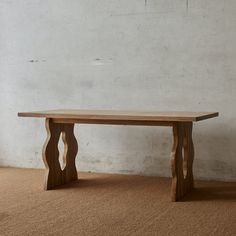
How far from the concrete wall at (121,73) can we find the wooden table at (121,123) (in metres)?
0.46

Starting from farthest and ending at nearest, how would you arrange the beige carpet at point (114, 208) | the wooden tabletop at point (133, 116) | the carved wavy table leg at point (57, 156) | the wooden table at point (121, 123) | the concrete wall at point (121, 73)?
the concrete wall at point (121, 73) → the carved wavy table leg at point (57, 156) → the wooden table at point (121, 123) → the wooden tabletop at point (133, 116) → the beige carpet at point (114, 208)

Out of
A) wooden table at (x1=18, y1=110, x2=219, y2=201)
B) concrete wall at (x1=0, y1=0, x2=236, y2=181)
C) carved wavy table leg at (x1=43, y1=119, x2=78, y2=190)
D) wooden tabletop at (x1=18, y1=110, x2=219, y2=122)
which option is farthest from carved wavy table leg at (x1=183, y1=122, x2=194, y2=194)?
carved wavy table leg at (x1=43, y1=119, x2=78, y2=190)

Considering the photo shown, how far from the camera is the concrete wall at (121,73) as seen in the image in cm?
430

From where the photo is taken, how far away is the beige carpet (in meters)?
2.84

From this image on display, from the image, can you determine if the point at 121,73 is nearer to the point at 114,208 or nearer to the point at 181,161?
the point at 181,161

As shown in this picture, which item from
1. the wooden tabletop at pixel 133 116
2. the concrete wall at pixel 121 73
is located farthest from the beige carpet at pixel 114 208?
the wooden tabletop at pixel 133 116

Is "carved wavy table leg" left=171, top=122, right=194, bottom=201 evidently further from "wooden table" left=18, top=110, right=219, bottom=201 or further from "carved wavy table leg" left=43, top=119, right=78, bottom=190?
"carved wavy table leg" left=43, top=119, right=78, bottom=190

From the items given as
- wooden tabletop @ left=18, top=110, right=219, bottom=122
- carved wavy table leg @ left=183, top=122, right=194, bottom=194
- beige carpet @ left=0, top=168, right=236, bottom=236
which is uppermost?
wooden tabletop @ left=18, top=110, right=219, bottom=122

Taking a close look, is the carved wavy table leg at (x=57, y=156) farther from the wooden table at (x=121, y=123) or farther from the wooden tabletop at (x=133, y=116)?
the wooden tabletop at (x=133, y=116)

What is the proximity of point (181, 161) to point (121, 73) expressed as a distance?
126 centimetres

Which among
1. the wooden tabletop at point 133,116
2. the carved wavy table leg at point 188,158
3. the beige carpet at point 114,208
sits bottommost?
the beige carpet at point 114,208

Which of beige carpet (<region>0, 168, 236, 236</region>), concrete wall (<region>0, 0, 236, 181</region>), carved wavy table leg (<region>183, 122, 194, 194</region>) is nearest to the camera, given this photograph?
beige carpet (<region>0, 168, 236, 236</region>)

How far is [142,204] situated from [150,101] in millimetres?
1344

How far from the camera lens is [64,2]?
15.7ft
